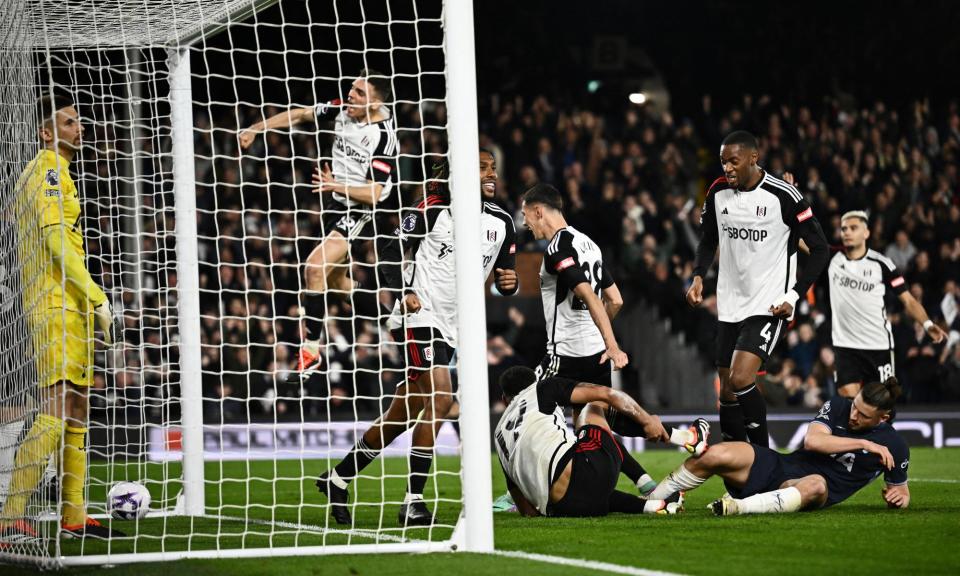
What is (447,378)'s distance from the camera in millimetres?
7277

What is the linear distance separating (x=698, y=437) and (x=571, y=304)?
130 cm

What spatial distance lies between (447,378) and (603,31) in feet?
59.8

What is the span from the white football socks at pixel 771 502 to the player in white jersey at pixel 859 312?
4654mm

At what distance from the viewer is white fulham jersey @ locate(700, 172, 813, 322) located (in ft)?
27.5

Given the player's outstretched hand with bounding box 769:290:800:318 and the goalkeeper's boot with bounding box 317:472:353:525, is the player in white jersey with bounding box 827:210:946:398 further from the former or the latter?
the goalkeeper's boot with bounding box 317:472:353:525

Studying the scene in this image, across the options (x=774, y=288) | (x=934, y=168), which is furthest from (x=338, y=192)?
(x=934, y=168)

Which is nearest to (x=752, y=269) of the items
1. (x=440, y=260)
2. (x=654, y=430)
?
(x=654, y=430)

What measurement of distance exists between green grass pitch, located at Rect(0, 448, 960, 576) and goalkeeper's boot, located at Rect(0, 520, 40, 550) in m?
0.22

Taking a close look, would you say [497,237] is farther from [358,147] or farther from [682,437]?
[682,437]

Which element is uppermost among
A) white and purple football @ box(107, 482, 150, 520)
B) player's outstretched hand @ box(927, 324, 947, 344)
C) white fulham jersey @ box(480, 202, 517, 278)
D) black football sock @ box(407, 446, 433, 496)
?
white fulham jersey @ box(480, 202, 517, 278)

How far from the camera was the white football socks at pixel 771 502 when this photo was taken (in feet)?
22.9

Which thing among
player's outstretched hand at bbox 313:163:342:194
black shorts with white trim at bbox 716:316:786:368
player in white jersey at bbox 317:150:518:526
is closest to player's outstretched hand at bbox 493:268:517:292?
player in white jersey at bbox 317:150:518:526

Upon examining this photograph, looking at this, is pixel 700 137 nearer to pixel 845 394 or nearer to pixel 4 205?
pixel 845 394

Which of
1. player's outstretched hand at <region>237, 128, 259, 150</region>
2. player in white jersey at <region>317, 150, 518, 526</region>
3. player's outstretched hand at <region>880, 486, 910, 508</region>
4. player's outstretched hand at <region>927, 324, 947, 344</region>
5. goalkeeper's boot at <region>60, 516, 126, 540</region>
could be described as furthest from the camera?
player's outstretched hand at <region>927, 324, 947, 344</region>
